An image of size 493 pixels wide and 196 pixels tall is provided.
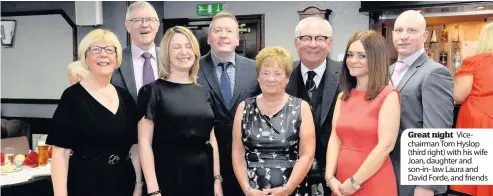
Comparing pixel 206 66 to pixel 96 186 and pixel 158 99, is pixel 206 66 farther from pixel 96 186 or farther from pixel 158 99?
pixel 96 186

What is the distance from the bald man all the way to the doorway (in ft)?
12.5

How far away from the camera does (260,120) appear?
2268 mm

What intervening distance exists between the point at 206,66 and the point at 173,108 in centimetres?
49

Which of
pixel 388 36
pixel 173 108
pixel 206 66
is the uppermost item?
pixel 388 36

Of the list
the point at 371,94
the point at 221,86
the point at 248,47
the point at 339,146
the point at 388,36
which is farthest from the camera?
the point at 248,47

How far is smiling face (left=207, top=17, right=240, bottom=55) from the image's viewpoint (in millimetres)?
2566

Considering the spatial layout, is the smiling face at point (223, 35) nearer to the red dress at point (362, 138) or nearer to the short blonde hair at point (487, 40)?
the red dress at point (362, 138)

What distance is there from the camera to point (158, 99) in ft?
7.23

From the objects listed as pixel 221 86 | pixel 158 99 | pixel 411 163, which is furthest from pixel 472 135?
pixel 158 99

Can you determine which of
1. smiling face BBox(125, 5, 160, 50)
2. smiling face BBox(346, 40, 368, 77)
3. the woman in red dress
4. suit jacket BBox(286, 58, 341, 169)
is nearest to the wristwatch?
the woman in red dress

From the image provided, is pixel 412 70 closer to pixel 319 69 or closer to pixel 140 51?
pixel 319 69

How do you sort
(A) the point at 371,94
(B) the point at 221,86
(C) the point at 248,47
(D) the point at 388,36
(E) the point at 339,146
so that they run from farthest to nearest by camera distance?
(C) the point at 248,47 → (D) the point at 388,36 → (B) the point at 221,86 → (E) the point at 339,146 → (A) the point at 371,94

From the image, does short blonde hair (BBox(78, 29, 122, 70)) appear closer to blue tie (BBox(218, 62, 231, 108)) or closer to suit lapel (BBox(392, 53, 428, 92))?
blue tie (BBox(218, 62, 231, 108))

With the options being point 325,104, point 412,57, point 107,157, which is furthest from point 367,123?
point 107,157
